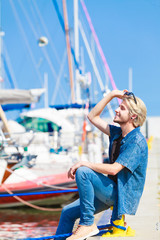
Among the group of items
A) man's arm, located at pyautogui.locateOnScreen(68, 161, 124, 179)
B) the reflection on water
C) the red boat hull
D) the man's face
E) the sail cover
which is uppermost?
the sail cover

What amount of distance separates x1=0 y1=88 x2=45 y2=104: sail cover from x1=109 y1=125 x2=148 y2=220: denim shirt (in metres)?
8.85

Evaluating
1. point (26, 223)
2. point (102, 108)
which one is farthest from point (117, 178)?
point (26, 223)

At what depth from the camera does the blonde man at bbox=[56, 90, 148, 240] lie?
287 centimetres

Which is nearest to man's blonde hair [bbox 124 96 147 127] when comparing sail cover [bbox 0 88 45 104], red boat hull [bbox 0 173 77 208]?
red boat hull [bbox 0 173 77 208]

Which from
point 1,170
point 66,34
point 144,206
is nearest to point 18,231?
point 1,170

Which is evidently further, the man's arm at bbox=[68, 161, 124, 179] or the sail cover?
the sail cover

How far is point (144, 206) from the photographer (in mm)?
5656

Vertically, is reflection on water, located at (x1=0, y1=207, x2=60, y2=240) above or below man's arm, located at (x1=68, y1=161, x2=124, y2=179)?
below

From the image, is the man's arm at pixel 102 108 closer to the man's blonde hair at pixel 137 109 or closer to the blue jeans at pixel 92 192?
the man's blonde hair at pixel 137 109

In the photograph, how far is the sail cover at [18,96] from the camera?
11.5 m

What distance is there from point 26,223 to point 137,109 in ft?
21.3

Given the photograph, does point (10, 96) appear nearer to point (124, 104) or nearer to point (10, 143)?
point (10, 143)

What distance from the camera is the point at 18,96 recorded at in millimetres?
11664

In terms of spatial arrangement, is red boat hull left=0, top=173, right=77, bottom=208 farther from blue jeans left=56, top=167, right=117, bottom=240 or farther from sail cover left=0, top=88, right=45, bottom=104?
blue jeans left=56, top=167, right=117, bottom=240
